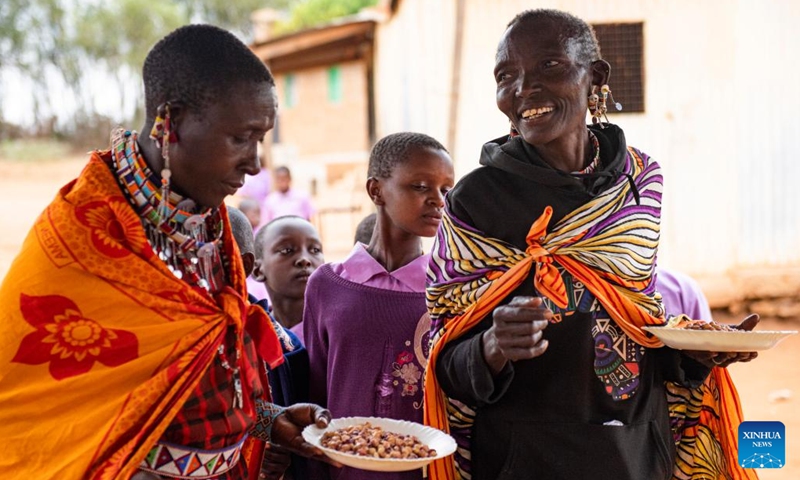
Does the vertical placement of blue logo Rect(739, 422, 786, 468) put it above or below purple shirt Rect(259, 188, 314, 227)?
below

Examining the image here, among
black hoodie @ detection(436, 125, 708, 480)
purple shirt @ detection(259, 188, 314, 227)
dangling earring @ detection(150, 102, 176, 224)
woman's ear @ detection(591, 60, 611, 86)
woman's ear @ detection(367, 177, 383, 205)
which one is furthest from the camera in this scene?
purple shirt @ detection(259, 188, 314, 227)

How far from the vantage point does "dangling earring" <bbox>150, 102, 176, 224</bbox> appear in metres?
2.06

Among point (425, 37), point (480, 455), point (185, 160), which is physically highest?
point (425, 37)

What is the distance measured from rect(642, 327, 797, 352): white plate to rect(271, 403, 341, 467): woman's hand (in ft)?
3.06

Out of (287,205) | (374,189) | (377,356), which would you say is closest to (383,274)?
(377,356)

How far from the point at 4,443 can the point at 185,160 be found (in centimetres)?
76

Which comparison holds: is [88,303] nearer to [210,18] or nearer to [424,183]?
[424,183]

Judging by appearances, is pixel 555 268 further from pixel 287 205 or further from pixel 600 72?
pixel 287 205

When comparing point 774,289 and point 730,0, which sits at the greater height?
point 730,0

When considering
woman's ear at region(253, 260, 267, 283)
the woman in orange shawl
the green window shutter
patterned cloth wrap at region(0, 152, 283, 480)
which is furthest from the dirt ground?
the green window shutter

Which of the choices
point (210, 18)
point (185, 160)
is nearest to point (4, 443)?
point (185, 160)

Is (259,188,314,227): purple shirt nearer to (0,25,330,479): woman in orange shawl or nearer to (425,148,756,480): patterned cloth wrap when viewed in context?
(425,148,756,480): patterned cloth wrap

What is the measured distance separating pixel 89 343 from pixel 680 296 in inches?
128

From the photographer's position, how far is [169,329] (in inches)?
81.0
